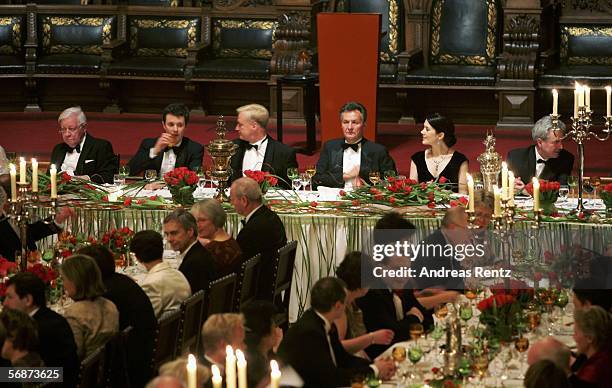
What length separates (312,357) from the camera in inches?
226

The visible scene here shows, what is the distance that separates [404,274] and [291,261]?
0.95 meters

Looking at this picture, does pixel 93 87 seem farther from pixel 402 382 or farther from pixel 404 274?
pixel 402 382

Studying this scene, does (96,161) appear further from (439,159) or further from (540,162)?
(540,162)

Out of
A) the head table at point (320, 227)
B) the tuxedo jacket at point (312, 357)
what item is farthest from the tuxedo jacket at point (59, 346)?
the head table at point (320, 227)

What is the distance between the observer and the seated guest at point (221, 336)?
5.42 m

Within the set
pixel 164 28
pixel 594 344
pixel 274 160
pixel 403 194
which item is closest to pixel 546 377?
pixel 594 344

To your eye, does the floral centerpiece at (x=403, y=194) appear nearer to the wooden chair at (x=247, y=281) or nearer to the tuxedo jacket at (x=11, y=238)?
the wooden chair at (x=247, y=281)

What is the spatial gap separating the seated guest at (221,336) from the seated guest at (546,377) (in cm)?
133

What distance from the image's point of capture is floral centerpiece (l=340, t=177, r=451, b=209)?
8.63 m

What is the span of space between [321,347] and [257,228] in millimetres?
2203

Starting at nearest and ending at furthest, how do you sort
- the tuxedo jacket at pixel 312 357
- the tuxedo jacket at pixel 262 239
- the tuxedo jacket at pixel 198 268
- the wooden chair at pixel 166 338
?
the tuxedo jacket at pixel 312 357
the wooden chair at pixel 166 338
the tuxedo jacket at pixel 198 268
the tuxedo jacket at pixel 262 239

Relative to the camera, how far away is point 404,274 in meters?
7.09

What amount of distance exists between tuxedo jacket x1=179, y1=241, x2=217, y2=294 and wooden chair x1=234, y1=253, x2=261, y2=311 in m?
0.16

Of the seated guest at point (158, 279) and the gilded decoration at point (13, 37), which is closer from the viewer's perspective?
the seated guest at point (158, 279)
